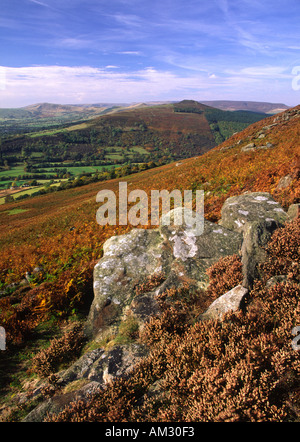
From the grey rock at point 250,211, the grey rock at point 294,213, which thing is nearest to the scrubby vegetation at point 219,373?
the grey rock at point 294,213

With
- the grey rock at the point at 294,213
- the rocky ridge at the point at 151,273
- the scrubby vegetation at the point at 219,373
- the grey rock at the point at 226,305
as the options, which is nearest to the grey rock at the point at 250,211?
the rocky ridge at the point at 151,273

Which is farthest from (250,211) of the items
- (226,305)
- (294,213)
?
(226,305)

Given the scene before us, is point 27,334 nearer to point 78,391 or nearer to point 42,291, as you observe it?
point 42,291

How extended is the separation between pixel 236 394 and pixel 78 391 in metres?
2.71

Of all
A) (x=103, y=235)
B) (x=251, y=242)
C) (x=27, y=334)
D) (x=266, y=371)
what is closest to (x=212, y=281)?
(x=251, y=242)

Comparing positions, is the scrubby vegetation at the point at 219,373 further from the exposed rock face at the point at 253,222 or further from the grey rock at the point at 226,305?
the exposed rock face at the point at 253,222

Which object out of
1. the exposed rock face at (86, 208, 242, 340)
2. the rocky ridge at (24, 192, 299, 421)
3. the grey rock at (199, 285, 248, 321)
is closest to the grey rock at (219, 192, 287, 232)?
the rocky ridge at (24, 192, 299, 421)

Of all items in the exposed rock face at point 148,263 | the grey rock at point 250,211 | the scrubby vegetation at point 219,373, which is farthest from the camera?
the grey rock at point 250,211

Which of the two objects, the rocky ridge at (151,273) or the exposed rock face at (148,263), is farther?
the exposed rock face at (148,263)

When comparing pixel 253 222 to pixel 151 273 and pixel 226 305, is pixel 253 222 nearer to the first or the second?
pixel 226 305

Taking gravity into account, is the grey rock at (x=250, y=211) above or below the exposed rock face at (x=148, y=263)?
above

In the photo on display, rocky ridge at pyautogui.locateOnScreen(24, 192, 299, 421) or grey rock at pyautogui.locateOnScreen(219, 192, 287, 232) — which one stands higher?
grey rock at pyautogui.locateOnScreen(219, 192, 287, 232)

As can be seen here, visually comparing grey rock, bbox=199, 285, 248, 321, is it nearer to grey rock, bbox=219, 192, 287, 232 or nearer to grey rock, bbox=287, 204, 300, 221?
grey rock, bbox=219, 192, 287, 232

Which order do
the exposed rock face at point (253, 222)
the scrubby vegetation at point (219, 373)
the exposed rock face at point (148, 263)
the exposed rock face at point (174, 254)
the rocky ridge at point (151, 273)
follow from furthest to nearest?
the exposed rock face at point (148, 263) → the exposed rock face at point (174, 254) → the exposed rock face at point (253, 222) → the rocky ridge at point (151, 273) → the scrubby vegetation at point (219, 373)
